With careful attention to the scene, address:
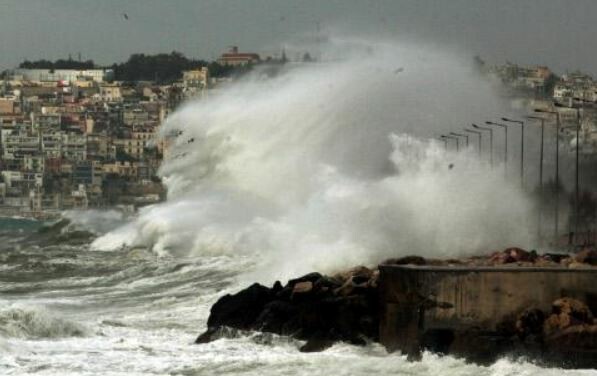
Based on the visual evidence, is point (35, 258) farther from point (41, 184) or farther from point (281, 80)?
point (41, 184)

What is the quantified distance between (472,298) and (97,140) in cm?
14490

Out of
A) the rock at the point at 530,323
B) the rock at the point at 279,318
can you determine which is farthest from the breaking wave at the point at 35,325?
the rock at the point at 530,323

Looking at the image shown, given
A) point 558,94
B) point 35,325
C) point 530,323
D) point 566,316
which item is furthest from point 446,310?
point 558,94

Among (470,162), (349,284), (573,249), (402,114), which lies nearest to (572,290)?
(349,284)

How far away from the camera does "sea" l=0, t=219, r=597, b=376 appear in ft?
94.5

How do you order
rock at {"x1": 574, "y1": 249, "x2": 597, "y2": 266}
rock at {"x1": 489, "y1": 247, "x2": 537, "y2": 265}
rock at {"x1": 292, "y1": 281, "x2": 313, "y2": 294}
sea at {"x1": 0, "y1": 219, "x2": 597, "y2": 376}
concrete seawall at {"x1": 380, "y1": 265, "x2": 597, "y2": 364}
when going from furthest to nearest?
rock at {"x1": 489, "y1": 247, "x2": 537, "y2": 265}, rock at {"x1": 292, "y1": 281, "x2": 313, "y2": 294}, rock at {"x1": 574, "y1": 249, "x2": 597, "y2": 266}, sea at {"x1": 0, "y1": 219, "x2": 597, "y2": 376}, concrete seawall at {"x1": 380, "y1": 265, "x2": 597, "y2": 364}

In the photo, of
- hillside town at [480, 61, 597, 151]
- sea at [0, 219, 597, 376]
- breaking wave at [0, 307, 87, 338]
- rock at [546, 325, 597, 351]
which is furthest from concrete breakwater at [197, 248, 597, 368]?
hillside town at [480, 61, 597, 151]

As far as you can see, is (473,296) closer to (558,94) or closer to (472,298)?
(472,298)

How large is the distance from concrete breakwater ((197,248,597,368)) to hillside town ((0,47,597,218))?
86.6 metres

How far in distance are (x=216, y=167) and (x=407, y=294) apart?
51.7 metres

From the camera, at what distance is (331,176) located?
211ft

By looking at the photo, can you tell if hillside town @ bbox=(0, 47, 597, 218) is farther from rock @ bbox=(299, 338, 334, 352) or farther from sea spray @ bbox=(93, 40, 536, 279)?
rock @ bbox=(299, 338, 334, 352)

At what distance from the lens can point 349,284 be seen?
32250mm

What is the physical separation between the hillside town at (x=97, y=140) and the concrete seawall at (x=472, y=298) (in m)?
89.0
